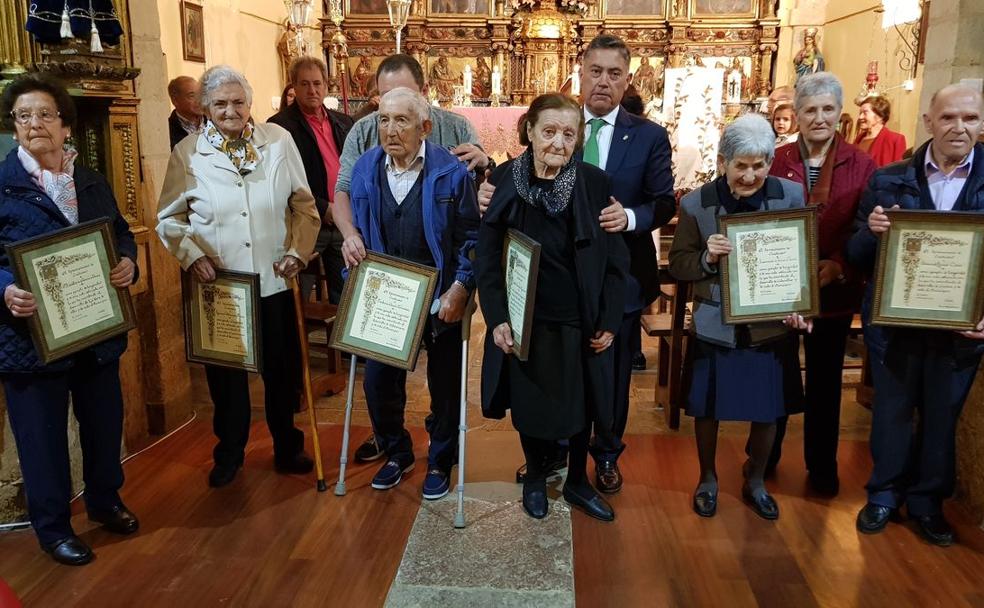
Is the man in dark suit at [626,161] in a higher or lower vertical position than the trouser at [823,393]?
higher

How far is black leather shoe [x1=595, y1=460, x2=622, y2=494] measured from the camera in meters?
3.29

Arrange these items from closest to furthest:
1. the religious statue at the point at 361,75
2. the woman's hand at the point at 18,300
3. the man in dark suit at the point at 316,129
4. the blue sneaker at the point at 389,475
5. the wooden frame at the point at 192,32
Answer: the woman's hand at the point at 18,300 → the blue sneaker at the point at 389,475 → the man in dark suit at the point at 316,129 → the wooden frame at the point at 192,32 → the religious statue at the point at 361,75

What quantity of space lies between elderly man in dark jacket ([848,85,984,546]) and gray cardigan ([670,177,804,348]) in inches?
12.1

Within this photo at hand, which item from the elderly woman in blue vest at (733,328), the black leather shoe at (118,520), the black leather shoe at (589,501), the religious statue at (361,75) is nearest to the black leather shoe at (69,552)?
the black leather shoe at (118,520)

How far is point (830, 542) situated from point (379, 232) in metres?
2.05

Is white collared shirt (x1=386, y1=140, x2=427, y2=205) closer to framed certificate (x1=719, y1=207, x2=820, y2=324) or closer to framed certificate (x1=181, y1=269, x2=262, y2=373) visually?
framed certificate (x1=181, y1=269, x2=262, y2=373)

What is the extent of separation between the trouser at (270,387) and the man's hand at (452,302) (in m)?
0.73

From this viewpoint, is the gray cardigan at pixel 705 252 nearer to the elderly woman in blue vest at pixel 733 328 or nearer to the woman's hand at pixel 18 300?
the elderly woman in blue vest at pixel 733 328

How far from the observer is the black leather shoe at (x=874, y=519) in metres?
2.96

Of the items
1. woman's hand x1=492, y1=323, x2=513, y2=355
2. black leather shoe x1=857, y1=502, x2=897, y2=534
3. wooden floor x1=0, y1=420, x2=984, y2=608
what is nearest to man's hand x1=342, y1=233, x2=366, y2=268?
woman's hand x1=492, y1=323, x2=513, y2=355

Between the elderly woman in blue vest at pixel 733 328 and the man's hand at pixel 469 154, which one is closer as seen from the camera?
the elderly woman in blue vest at pixel 733 328

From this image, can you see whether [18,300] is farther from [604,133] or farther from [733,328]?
[733,328]

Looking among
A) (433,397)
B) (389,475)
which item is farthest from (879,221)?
(389,475)

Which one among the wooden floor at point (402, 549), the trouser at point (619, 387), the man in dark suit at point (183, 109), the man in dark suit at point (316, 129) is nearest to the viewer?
the wooden floor at point (402, 549)
